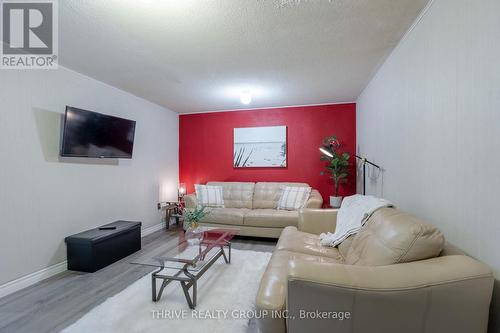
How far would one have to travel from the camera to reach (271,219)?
3.60 m

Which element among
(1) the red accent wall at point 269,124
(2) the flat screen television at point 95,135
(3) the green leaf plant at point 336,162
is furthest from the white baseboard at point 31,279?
(3) the green leaf plant at point 336,162

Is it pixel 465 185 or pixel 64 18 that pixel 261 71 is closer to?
pixel 64 18

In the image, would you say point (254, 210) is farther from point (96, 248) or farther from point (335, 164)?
point (96, 248)

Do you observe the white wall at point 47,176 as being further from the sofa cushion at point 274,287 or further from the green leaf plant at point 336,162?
the green leaf plant at point 336,162

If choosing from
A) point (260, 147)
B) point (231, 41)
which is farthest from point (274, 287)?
point (260, 147)

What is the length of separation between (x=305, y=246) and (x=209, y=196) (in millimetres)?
2444

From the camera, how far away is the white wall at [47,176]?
87.0 inches

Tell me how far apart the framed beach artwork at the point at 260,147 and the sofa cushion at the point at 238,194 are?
48 centimetres

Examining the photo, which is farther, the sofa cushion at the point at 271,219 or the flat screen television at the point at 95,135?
the sofa cushion at the point at 271,219

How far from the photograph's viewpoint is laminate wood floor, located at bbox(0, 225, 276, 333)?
5.78 ft

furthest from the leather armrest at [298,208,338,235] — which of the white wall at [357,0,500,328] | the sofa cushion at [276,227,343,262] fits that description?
the white wall at [357,0,500,328]

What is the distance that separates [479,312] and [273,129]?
388 cm

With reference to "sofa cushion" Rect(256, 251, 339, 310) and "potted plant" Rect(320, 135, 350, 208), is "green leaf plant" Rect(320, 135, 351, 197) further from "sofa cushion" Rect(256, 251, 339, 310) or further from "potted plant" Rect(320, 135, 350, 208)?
"sofa cushion" Rect(256, 251, 339, 310)

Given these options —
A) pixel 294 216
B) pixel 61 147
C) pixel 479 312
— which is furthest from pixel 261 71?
pixel 479 312
